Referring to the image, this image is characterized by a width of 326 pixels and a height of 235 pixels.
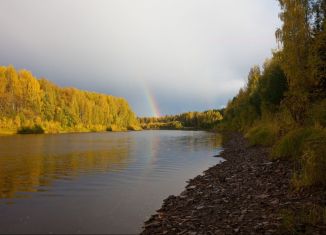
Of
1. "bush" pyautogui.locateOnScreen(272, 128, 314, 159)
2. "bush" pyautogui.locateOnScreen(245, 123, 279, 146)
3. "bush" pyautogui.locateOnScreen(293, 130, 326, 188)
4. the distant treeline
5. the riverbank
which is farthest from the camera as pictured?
the distant treeline

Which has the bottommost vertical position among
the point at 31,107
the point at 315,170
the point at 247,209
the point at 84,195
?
the point at 84,195

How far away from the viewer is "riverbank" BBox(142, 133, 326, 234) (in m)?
8.89

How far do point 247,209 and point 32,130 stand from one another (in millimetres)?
133323

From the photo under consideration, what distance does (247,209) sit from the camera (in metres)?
11.3

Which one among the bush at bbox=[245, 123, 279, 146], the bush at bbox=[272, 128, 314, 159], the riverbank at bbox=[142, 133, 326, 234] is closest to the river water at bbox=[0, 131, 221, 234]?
the riverbank at bbox=[142, 133, 326, 234]

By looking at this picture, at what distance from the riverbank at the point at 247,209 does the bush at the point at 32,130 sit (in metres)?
125

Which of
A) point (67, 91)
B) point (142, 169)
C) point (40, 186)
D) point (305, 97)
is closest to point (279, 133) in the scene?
point (305, 97)

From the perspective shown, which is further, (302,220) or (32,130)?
(32,130)

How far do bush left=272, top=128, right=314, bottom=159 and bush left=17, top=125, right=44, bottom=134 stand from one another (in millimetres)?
124709

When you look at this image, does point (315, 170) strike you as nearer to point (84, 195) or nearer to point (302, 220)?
point (302, 220)

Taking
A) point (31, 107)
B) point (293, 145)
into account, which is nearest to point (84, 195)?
point (293, 145)

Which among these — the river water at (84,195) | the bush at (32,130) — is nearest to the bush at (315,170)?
the river water at (84,195)

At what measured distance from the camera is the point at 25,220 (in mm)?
12852

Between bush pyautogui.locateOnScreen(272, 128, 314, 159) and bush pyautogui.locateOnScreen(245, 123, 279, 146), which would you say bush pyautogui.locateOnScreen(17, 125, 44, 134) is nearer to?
bush pyautogui.locateOnScreen(245, 123, 279, 146)
